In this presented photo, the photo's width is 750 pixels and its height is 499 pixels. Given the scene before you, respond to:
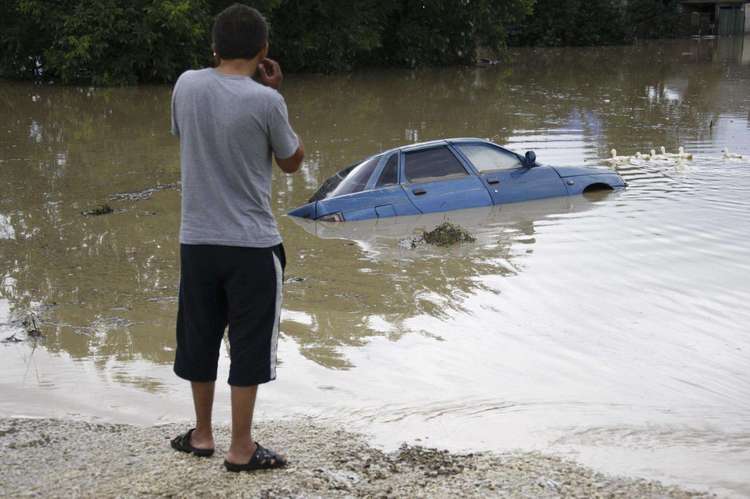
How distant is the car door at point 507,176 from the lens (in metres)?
14.0

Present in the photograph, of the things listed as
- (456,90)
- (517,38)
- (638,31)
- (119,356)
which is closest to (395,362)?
(119,356)

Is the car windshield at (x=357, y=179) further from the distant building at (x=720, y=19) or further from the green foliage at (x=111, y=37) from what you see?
the distant building at (x=720, y=19)

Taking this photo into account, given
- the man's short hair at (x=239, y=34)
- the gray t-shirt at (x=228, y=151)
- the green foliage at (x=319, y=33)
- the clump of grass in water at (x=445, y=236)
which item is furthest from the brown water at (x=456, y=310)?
the green foliage at (x=319, y=33)

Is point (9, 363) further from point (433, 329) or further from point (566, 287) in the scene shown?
point (566, 287)

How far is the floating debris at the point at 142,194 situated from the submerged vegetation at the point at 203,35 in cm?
1490

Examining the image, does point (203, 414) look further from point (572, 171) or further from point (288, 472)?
point (572, 171)

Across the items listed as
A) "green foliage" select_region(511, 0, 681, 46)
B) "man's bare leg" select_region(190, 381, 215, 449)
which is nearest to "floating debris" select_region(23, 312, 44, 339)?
"man's bare leg" select_region(190, 381, 215, 449)

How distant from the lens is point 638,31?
58.8 m

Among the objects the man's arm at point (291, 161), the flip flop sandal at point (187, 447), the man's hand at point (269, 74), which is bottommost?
the flip flop sandal at point (187, 447)

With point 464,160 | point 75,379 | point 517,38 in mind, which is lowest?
point 75,379

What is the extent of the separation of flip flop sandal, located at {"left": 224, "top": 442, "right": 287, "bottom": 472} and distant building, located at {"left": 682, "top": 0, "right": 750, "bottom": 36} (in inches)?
2389

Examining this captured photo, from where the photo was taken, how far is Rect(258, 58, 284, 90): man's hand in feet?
15.5

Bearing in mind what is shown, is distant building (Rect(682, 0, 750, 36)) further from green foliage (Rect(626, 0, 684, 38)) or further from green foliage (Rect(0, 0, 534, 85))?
green foliage (Rect(0, 0, 534, 85))

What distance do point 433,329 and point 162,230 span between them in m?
5.45
